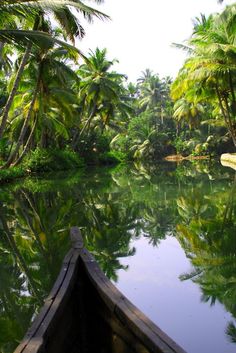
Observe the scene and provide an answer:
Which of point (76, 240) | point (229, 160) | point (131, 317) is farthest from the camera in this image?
point (229, 160)

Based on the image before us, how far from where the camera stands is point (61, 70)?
1986 centimetres

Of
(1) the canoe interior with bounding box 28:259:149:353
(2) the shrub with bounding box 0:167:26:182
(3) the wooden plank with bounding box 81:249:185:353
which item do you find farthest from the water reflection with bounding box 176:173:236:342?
(2) the shrub with bounding box 0:167:26:182

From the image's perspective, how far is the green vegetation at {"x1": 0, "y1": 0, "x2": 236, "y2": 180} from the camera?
14.5 metres

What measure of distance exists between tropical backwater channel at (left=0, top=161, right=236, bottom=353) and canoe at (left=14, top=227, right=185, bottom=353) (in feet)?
2.67

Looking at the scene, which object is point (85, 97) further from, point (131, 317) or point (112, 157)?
point (131, 317)

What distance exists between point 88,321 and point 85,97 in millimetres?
30137

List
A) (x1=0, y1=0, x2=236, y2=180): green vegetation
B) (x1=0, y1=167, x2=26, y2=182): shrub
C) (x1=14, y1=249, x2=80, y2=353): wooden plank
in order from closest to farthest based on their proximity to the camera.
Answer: (x1=14, y1=249, x2=80, y2=353): wooden plank → (x1=0, y1=0, x2=236, y2=180): green vegetation → (x1=0, y1=167, x2=26, y2=182): shrub

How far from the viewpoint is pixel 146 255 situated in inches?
269

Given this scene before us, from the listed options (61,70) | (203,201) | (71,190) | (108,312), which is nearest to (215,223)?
(203,201)

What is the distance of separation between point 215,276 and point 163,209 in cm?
549

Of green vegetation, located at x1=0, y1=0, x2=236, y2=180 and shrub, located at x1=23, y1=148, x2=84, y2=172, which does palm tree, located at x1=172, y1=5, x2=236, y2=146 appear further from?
shrub, located at x1=23, y1=148, x2=84, y2=172

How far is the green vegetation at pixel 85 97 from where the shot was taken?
1446 centimetres

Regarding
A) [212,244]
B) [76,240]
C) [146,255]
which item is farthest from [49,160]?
[76,240]

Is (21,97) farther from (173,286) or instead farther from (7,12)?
(173,286)
